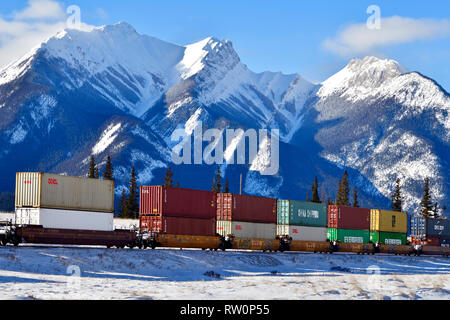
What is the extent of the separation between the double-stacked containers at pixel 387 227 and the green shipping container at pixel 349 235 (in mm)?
1481

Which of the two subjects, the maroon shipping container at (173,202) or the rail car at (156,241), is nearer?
the rail car at (156,241)

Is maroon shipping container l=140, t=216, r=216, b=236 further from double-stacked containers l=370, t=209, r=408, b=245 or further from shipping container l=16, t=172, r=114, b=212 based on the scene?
double-stacked containers l=370, t=209, r=408, b=245

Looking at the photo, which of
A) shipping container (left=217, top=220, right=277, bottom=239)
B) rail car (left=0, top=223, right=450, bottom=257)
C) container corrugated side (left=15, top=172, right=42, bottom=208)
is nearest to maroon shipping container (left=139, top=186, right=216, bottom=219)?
rail car (left=0, top=223, right=450, bottom=257)

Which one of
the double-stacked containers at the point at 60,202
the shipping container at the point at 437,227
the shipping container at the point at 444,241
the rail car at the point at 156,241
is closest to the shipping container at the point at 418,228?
the shipping container at the point at 437,227

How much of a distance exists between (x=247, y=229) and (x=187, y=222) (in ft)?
29.5

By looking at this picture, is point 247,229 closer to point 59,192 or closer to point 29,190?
point 59,192

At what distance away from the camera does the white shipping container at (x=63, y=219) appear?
4919 cm

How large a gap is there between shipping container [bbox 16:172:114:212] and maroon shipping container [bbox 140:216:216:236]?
464 centimetres

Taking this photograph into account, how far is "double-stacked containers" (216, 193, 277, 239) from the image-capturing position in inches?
2490

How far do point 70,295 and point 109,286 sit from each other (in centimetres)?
429

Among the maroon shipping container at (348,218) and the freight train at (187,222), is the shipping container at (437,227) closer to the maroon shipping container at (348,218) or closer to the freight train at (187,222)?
the freight train at (187,222)

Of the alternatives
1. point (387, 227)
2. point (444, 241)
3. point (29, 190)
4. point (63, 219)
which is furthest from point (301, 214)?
point (444, 241)
